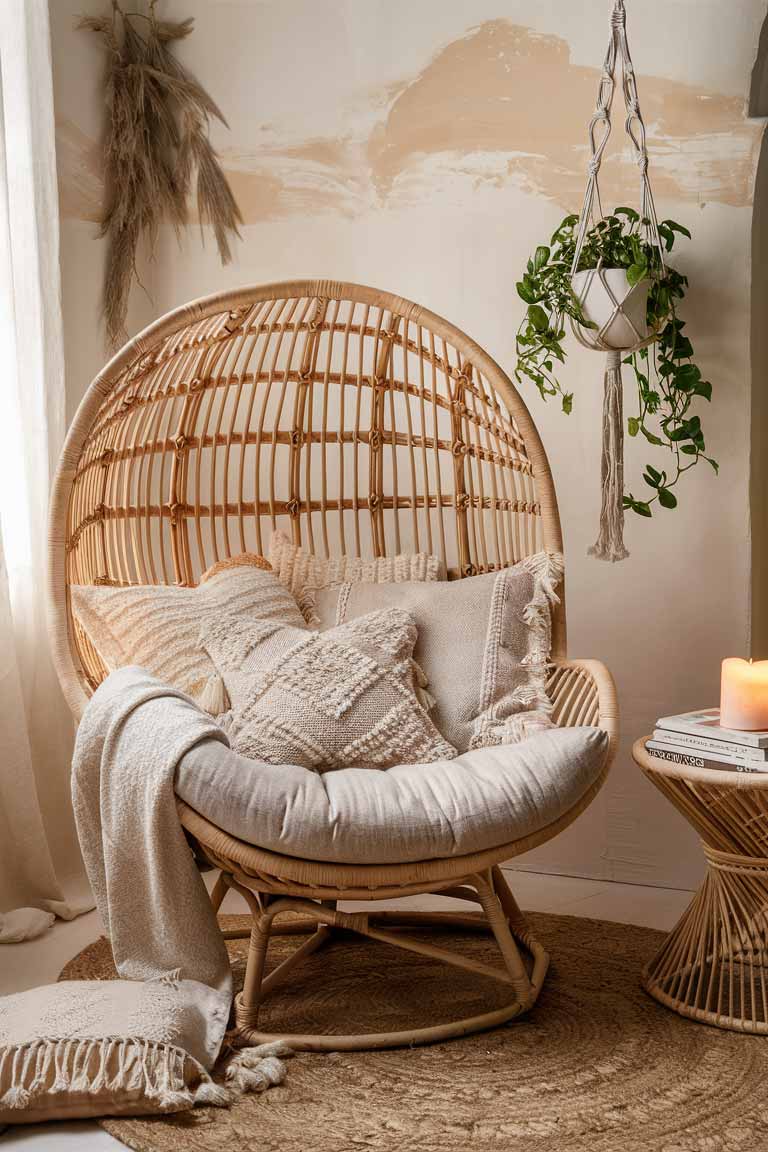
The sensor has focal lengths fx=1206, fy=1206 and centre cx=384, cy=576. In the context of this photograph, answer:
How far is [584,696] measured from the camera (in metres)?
2.08

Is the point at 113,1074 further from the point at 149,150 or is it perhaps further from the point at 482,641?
the point at 149,150

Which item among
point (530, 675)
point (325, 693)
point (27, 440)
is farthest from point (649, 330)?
point (27, 440)

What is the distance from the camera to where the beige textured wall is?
2455 millimetres

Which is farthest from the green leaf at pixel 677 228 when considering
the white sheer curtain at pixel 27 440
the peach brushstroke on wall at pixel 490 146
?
the white sheer curtain at pixel 27 440

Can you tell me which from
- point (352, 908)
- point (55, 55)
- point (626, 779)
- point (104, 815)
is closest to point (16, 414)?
point (55, 55)

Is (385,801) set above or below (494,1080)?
above

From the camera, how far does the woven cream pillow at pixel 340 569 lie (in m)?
2.34

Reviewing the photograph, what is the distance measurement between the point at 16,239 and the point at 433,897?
1589 mm

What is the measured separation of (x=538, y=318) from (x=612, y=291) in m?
0.18

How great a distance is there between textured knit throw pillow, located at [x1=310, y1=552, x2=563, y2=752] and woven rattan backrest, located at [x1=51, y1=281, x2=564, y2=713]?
7cm

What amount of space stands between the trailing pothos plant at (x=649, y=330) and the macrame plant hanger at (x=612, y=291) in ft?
0.08

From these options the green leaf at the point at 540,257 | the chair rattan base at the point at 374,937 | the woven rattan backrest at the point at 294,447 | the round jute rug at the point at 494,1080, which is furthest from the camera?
the green leaf at the point at 540,257

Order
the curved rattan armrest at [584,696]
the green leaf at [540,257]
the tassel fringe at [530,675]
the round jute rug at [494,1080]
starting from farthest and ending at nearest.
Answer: the green leaf at [540,257]
the tassel fringe at [530,675]
the curved rattan armrest at [584,696]
the round jute rug at [494,1080]

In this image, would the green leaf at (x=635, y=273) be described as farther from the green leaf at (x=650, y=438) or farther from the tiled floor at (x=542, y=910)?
the tiled floor at (x=542, y=910)
